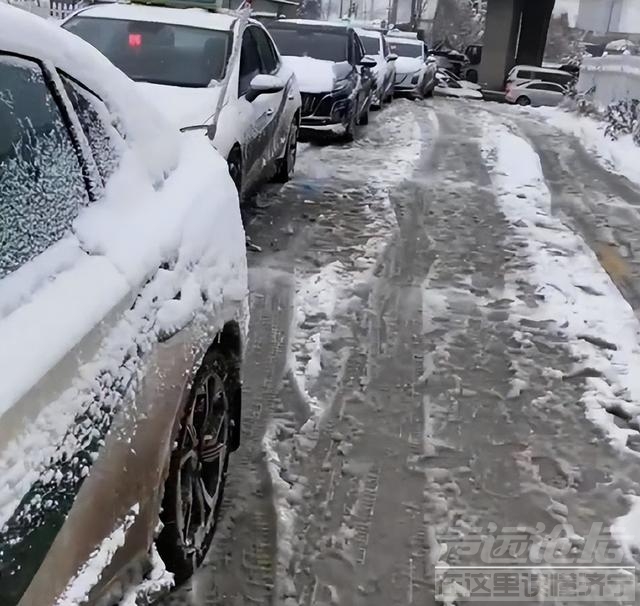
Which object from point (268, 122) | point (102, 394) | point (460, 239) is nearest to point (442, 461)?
point (102, 394)

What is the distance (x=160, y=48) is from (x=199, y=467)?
209 inches

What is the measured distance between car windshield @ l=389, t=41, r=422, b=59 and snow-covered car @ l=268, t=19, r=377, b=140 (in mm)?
11295

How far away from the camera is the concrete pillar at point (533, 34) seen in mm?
53281

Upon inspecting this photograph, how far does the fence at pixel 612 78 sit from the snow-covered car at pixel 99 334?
16095 mm

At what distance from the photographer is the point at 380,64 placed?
18312mm

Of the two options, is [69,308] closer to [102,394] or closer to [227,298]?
[102,394]

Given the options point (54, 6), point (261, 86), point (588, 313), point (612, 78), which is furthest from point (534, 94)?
point (588, 313)

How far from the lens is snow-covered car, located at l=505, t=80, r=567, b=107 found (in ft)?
108

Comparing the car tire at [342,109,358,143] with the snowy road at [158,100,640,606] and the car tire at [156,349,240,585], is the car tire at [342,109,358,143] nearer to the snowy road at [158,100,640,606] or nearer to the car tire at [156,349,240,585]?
the snowy road at [158,100,640,606]

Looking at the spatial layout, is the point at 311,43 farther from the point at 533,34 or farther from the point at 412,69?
the point at 533,34

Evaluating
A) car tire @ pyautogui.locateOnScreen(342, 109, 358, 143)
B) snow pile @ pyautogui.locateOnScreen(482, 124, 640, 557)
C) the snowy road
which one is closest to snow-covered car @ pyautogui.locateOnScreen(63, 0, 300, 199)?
the snowy road

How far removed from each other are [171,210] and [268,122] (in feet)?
17.8

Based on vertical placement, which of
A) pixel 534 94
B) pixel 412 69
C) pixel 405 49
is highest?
pixel 405 49

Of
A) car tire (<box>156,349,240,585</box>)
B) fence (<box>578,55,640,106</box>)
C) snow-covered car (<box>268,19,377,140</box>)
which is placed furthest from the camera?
fence (<box>578,55,640,106</box>)
